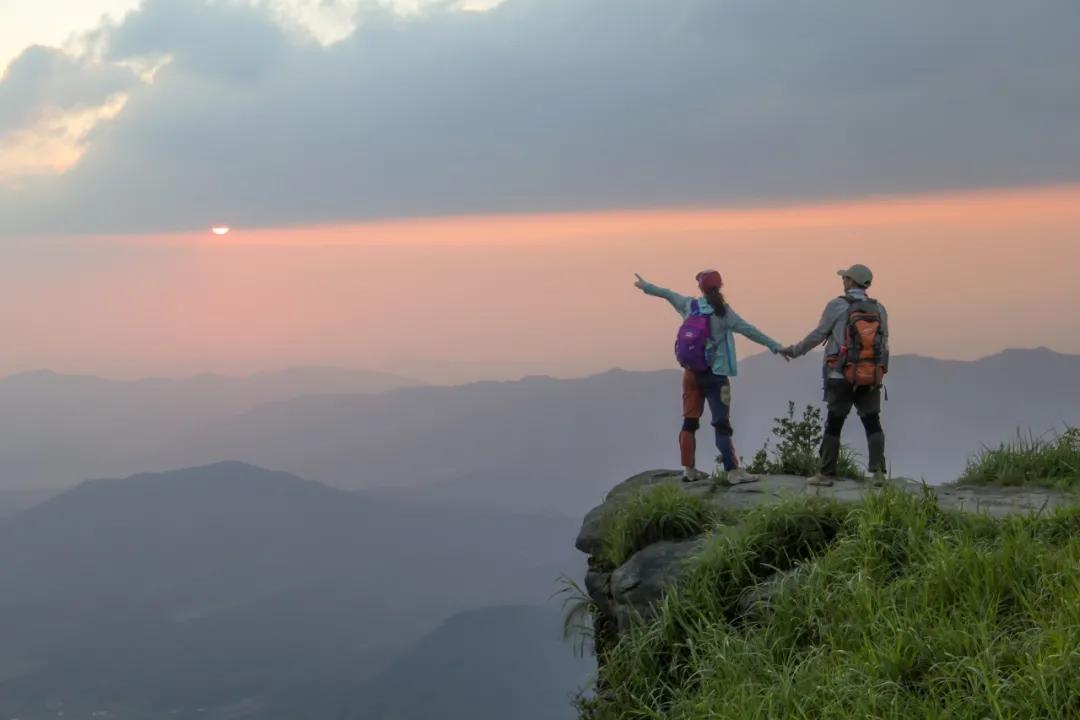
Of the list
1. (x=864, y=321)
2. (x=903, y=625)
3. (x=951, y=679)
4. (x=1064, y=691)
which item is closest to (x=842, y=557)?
(x=903, y=625)

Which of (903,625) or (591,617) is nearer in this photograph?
(903,625)

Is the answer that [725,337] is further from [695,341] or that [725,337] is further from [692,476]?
[692,476]

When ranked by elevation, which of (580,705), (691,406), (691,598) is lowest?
(580,705)

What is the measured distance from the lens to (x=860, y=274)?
1141cm

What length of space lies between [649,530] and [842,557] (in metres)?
2.51

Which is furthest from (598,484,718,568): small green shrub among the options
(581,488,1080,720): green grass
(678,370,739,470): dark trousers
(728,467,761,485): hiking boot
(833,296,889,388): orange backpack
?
(833,296,889,388): orange backpack

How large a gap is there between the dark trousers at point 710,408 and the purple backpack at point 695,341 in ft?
0.47

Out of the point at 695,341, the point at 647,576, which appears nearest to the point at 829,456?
the point at 695,341

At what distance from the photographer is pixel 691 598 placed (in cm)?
858

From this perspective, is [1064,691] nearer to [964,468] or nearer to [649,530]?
[649,530]

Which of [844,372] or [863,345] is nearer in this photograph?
[863,345]

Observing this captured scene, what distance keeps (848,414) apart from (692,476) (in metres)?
2.06

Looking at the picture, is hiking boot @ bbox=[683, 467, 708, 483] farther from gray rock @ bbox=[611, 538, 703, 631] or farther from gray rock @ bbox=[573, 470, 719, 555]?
gray rock @ bbox=[611, 538, 703, 631]

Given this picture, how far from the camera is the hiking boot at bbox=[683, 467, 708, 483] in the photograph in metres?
12.2
